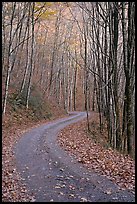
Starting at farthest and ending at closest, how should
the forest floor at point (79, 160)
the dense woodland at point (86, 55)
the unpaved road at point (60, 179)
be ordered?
the dense woodland at point (86, 55)
the forest floor at point (79, 160)
the unpaved road at point (60, 179)

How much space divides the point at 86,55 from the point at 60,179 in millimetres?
13932

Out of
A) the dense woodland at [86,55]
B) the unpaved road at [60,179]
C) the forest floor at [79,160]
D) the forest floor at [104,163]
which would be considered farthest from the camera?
the dense woodland at [86,55]

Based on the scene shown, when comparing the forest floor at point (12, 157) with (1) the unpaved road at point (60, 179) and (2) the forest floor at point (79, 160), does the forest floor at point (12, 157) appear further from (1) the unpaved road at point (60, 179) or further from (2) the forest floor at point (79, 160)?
(1) the unpaved road at point (60, 179)

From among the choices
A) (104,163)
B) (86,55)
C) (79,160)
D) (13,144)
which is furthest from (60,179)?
(86,55)

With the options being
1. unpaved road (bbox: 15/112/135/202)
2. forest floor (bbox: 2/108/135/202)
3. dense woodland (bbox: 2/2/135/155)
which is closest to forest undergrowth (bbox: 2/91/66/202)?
forest floor (bbox: 2/108/135/202)

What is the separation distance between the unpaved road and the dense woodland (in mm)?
4290

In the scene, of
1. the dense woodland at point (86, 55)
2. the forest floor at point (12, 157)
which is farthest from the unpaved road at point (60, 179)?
the dense woodland at point (86, 55)

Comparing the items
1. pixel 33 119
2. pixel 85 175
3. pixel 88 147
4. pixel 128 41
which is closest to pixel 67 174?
pixel 85 175

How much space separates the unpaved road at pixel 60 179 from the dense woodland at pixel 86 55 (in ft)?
14.1

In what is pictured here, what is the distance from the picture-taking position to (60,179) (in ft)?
26.9

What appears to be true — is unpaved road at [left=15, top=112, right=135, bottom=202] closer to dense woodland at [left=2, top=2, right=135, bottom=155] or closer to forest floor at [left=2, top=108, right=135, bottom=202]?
forest floor at [left=2, top=108, right=135, bottom=202]

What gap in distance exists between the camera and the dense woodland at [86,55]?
13.0 m

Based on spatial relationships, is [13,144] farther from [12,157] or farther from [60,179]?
[60,179]

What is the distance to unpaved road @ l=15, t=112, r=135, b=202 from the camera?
22.7 feet
